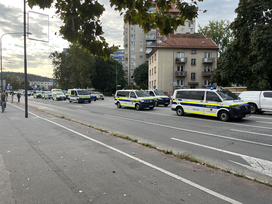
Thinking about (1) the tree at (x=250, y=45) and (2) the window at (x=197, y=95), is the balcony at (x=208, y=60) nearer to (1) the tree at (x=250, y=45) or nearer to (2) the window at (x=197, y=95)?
(1) the tree at (x=250, y=45)

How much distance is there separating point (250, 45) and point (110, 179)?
27.0m

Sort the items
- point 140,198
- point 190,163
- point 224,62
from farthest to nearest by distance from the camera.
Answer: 1. point 224,62
2. point 190,163
3. point 140,198

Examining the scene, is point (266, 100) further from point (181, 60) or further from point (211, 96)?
point (181, 60)

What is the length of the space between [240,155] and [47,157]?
16.7ft

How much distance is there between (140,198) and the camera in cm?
335

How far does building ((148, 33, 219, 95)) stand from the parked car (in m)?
28.4

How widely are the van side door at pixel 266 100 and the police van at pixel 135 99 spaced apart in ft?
27.6

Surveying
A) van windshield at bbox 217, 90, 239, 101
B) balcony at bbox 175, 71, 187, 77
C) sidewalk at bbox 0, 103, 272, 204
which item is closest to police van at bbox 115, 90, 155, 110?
van windshield at bbox 217, 90, 239, 101

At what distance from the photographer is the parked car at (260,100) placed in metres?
14.8

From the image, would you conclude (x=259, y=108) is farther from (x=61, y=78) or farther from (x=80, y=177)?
(x=61, y=78)

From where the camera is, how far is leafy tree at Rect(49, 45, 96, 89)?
5919 centimetres

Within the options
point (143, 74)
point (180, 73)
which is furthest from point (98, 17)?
point (143, 74)

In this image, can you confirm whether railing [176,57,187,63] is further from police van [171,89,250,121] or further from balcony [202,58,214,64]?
police van [171,89,250,121]

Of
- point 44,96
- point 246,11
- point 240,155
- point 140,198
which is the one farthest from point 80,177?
point 44,96
